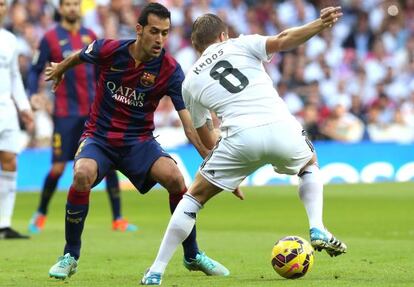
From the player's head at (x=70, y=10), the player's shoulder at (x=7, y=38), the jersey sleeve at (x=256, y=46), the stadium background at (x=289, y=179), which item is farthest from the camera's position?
the player's head at (x=70, y=10)

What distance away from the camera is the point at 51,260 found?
33.0 feet

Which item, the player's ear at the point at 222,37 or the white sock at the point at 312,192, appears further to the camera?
the white sock at the point at 312,192

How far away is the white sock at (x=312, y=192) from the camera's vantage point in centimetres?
832

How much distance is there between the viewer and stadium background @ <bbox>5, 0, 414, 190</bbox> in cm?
2169

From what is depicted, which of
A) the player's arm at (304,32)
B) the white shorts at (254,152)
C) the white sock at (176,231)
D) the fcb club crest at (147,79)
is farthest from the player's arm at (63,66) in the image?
the player's arm at (304,32)

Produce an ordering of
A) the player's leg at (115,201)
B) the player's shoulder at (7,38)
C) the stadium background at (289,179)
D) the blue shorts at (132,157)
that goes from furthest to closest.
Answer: the player's leg at (115,201) < the player's shoulder at (7,38) < the stadium background at (289,179) < the blue shorts at (132,157)

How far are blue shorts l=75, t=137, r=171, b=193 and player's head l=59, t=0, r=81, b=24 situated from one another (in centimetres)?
471

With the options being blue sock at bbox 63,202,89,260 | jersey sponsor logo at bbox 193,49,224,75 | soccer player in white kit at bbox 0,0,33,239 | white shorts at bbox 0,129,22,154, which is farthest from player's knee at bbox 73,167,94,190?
white shorts at bbox 0,129,22,154

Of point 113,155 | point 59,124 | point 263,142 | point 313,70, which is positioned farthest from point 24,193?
point 263,142

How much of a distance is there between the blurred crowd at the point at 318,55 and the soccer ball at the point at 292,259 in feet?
43.6

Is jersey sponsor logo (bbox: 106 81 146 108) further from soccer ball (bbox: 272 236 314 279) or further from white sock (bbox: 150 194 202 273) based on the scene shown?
soccer ball (bbox: 272 236 314 279)

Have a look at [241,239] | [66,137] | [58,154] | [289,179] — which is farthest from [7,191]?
[289,179]

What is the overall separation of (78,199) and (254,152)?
152cm

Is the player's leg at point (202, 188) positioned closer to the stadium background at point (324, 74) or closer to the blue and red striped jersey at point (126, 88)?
the blue and red striped jersey at point (126, 88)
